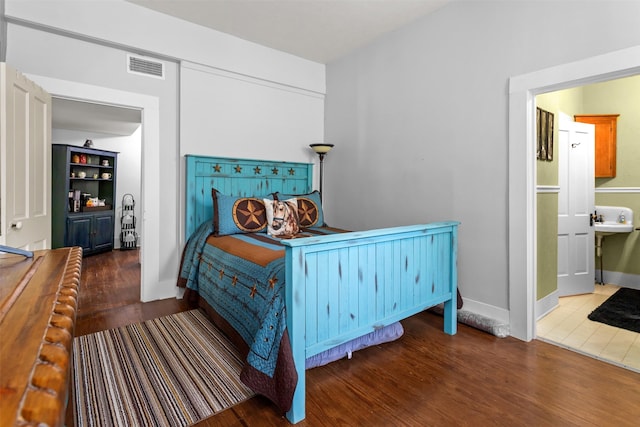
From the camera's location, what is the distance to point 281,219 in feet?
10.1

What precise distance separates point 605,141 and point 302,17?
3759 mm

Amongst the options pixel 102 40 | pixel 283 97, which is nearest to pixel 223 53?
pixel 283 97

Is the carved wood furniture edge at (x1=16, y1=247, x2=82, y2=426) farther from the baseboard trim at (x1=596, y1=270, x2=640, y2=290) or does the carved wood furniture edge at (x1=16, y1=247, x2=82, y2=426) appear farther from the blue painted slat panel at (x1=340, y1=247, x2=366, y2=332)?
the baseboard trim at (x1=596, y1=270, x2=640, y2=290)

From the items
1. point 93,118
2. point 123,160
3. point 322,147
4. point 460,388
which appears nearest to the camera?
point 460,388

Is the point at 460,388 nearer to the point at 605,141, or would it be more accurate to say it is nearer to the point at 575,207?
the point at 575,207

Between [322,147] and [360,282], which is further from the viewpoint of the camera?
[322,147]

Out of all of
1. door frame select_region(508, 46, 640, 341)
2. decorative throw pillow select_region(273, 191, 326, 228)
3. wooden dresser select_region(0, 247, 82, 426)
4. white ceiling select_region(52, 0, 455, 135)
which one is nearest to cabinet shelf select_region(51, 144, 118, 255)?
white ceiling select_region(52, 0, 455, 135)

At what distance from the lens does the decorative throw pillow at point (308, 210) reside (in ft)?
11.5

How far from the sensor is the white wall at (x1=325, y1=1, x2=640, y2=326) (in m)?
2.26

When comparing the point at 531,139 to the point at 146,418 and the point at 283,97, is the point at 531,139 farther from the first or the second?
the point at 146,418

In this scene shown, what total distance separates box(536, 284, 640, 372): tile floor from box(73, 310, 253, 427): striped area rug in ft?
7.59

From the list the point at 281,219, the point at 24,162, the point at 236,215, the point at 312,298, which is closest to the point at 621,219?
the point at 281,219

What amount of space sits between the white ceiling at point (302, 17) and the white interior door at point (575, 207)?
6.49ft

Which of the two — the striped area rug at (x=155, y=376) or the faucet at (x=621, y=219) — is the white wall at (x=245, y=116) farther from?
the faucet at (x=621, y=219)
